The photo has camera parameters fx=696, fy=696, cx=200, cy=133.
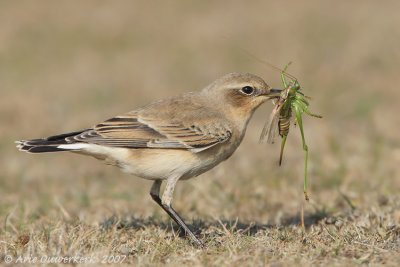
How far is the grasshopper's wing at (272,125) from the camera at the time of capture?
7.07 m

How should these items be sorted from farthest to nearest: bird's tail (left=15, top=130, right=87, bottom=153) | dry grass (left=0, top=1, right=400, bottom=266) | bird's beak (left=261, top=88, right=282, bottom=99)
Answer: bird's beak (left=261, top=88, right=282, bottom=99)
bird's tail (left=15, top=130, right=87, bottom=153)
dry grass (left=0, top=1, right=400, bottom=266)

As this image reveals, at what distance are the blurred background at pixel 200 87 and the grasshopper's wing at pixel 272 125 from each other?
2.40 ft

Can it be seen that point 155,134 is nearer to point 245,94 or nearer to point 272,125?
point 245,94

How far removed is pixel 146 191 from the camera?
991 centimetres

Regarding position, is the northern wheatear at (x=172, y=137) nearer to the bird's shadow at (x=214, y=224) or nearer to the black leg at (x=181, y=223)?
the black leg at (x=181, y=223)

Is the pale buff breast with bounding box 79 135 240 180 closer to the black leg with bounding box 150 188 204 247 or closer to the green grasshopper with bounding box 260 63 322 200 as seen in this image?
the black leg with bounding box 150 188 204 247

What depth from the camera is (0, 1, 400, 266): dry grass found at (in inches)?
253

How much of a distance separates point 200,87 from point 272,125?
29.5ft

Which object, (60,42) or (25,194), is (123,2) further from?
(25,194)

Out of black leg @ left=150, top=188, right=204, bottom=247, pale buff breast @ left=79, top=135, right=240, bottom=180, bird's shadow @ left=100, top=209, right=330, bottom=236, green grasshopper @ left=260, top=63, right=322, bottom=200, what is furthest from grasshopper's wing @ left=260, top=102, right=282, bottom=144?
black leg @ left=150, top=188, right=204, bottom=247

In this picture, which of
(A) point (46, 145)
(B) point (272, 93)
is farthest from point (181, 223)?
(B) point (272, 93)

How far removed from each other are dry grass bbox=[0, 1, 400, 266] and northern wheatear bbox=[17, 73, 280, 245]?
0.57 meters

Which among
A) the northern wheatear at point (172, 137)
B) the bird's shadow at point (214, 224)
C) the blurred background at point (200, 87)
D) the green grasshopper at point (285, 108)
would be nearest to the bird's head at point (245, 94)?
the northern wheatear at point (172, 137)

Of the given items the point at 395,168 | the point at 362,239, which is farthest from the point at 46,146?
the point at 395,168
